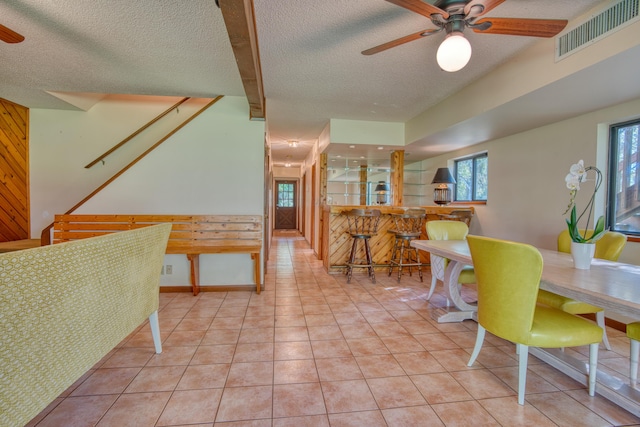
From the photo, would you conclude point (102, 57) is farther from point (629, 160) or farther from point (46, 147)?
point (629, 160)

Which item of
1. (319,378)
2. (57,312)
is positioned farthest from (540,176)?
(57,312)

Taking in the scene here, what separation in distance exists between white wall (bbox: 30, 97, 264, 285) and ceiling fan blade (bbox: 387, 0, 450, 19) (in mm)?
2466

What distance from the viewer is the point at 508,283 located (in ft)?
5.38

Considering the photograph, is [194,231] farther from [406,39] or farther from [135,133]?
[406,39]

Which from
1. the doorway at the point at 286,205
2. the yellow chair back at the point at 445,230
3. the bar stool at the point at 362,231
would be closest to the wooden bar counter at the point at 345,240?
the bar stool at the point at 362,231

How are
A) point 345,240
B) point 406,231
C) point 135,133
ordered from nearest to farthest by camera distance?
point 135,133 < point 406,231 < point 345,240

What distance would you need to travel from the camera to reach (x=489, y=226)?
4484 mm

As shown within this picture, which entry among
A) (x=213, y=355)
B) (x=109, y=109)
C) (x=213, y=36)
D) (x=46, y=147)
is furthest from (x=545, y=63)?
(x=46, y=147)

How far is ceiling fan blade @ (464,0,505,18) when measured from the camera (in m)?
1.59

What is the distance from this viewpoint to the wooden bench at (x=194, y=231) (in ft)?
11.1

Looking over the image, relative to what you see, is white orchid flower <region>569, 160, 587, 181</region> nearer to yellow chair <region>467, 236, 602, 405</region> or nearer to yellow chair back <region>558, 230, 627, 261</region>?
yellow chair back <region>558, 230, 627, 261</region>

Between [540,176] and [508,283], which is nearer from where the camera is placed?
[508,283]

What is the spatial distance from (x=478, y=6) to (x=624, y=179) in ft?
8.40

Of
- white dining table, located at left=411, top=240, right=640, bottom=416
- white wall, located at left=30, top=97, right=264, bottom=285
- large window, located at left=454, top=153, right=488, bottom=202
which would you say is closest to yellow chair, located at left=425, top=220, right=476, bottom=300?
white dining table, located at left=411, top=240, right=640, bottom=416
